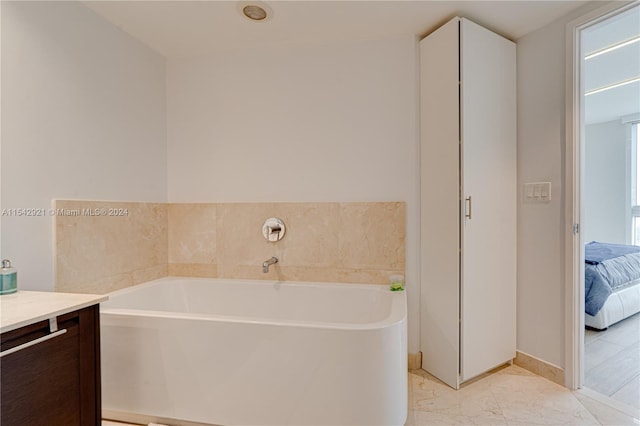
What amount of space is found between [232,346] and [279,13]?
1.87 m

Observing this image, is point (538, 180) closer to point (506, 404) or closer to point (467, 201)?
point (467, 201)

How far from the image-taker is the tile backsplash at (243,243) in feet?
6.46

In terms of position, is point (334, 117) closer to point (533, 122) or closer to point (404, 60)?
point (404, 60)

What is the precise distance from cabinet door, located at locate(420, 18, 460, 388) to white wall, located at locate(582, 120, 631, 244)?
3906mm

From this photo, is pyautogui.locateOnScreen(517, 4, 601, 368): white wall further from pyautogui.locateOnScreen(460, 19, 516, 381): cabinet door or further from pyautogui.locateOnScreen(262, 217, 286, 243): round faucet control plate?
pyautogui.locateOnScreen(262, 217, 286, 243): round faucet control plate

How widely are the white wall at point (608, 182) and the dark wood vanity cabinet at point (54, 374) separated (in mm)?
5681

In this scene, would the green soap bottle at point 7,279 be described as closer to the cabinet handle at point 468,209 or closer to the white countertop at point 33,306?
the white countertop at point 33,306

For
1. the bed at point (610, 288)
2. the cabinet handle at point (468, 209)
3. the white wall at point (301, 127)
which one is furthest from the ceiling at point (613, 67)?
the bed at point (610, 288)

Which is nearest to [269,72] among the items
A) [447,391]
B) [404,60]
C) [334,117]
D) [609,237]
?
[334,117]

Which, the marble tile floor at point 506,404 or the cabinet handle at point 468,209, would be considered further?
the cabinet handle at point 468,209

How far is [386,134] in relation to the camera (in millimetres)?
2092

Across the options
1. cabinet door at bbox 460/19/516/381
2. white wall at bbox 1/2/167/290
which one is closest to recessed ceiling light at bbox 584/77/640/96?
cabinet door at bbox 460/19/516/381

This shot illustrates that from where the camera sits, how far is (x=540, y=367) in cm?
192

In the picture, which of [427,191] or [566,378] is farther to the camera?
[427,191]
